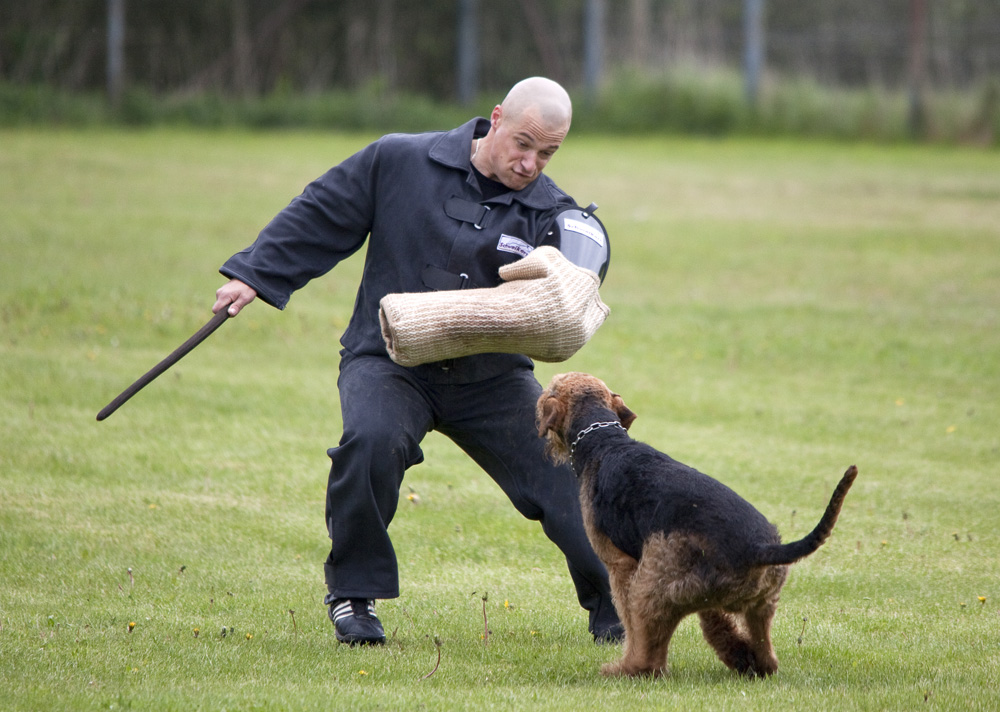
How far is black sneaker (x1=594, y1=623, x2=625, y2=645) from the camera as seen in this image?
459cm

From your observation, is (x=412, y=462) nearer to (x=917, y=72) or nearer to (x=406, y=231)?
(x=406, y=231)

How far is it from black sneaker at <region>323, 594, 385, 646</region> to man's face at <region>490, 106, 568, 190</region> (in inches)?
70.9

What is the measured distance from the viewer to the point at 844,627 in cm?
480

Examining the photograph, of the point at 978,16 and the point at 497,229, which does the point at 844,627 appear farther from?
the point at 978,16

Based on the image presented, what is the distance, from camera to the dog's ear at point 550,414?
432 cm

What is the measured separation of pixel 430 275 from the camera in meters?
4.49

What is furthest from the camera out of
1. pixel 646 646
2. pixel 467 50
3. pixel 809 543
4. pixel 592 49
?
pixel 467 50

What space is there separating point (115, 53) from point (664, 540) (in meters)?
20.8

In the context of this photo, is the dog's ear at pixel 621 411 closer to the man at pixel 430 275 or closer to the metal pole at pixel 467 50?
the man at pixel 430 275

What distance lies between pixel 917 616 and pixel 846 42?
75.0ft

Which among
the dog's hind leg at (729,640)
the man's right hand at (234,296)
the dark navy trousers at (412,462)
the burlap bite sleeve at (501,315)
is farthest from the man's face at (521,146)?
the dog's hind leg at (729,640)

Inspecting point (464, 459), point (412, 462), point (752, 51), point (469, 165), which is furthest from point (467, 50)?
point (412, 462)

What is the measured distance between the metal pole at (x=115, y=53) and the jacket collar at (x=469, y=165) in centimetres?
1907

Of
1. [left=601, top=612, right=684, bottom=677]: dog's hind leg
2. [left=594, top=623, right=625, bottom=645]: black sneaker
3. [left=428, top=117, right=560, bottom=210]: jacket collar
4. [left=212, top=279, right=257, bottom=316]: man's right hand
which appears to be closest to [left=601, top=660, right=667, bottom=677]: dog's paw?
[left=601, top=612, right=684, bottom=677]: dog's hind leg
